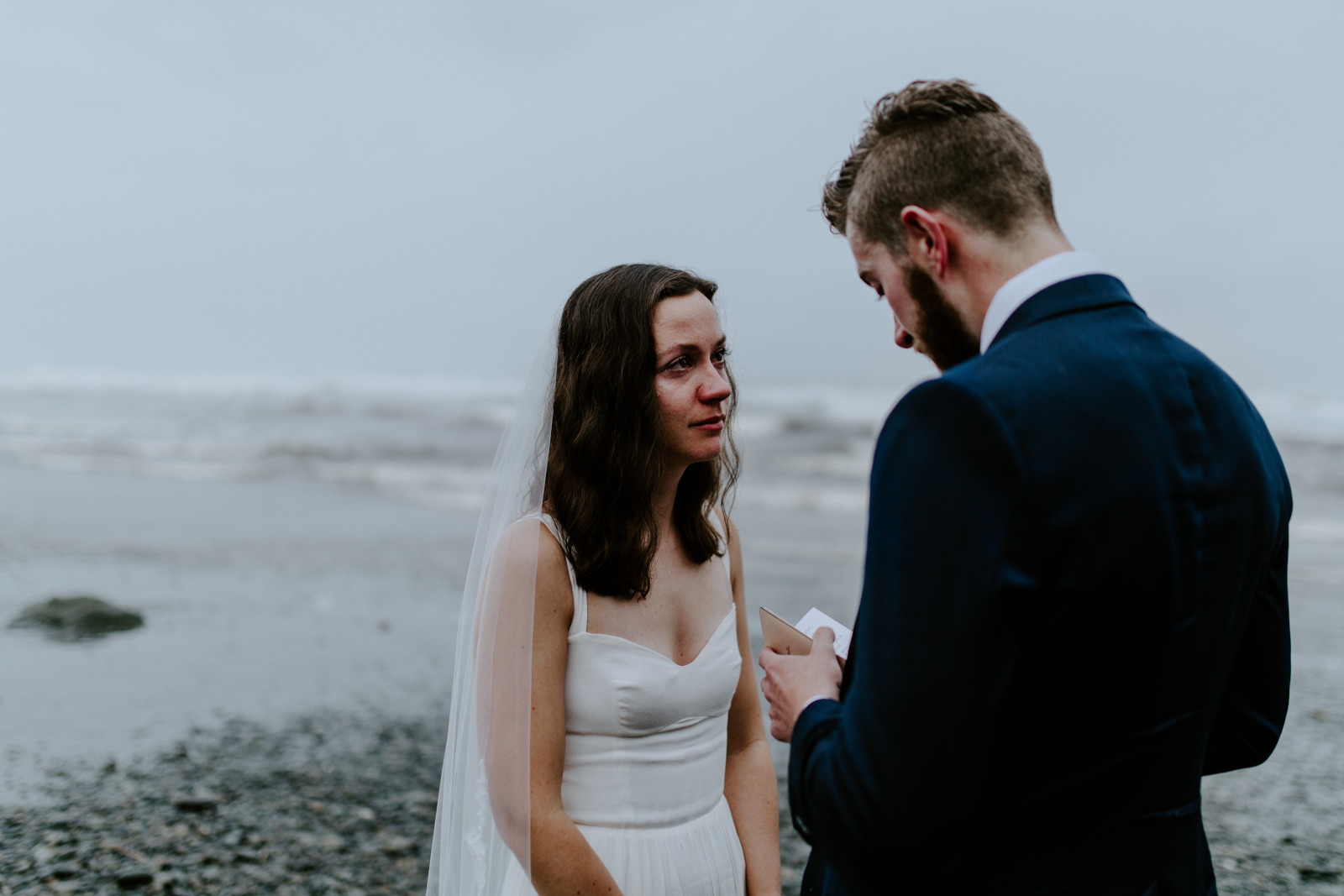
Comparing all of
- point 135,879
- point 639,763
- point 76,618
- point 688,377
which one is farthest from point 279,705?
point 688,377

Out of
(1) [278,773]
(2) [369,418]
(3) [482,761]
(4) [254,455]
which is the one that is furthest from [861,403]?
(3) [482,761]

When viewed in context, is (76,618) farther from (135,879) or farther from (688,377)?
(688,377)

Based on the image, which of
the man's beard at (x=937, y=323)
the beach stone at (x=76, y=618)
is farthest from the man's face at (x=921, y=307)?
the beach stone at (x=76, y=618)

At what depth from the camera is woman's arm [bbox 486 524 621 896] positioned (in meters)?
2.23

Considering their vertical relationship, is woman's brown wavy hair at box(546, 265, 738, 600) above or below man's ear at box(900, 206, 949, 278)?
below

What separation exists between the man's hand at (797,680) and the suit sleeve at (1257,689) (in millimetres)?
704

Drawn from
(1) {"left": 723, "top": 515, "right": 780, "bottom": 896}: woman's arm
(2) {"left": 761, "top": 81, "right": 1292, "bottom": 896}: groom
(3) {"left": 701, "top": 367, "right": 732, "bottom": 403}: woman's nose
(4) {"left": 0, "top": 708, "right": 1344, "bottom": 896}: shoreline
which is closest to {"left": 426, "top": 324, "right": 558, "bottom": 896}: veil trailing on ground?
(3) {"left": 701, "top": 367, "right": 732, "bottom": 403}: woman's nose

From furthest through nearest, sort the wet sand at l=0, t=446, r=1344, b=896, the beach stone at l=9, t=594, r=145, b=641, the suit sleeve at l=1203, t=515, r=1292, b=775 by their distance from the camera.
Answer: the beach stone at l=9, t=594, r=145, b=641 < the wet sand at l=0, t=446, r=1344, b=896 < the suit sleeve at l=1203, t=515, r=1292, b=775

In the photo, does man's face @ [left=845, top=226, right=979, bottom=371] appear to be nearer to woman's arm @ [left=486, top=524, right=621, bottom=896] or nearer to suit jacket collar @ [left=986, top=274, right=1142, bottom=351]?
suit jacket collar @ [left=986, top=274, right=1142, bottom=351]

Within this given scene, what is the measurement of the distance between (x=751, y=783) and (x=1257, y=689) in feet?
4.80

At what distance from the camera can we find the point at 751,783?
2803 mm

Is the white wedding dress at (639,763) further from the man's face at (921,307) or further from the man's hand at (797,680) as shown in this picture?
the man's face at (921,307)

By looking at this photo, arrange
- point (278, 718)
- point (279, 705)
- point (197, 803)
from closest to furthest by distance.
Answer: point (197, 803)
point (278, 718)
point (279, 705)

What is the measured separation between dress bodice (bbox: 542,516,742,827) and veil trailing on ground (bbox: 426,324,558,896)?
15 centimetres
